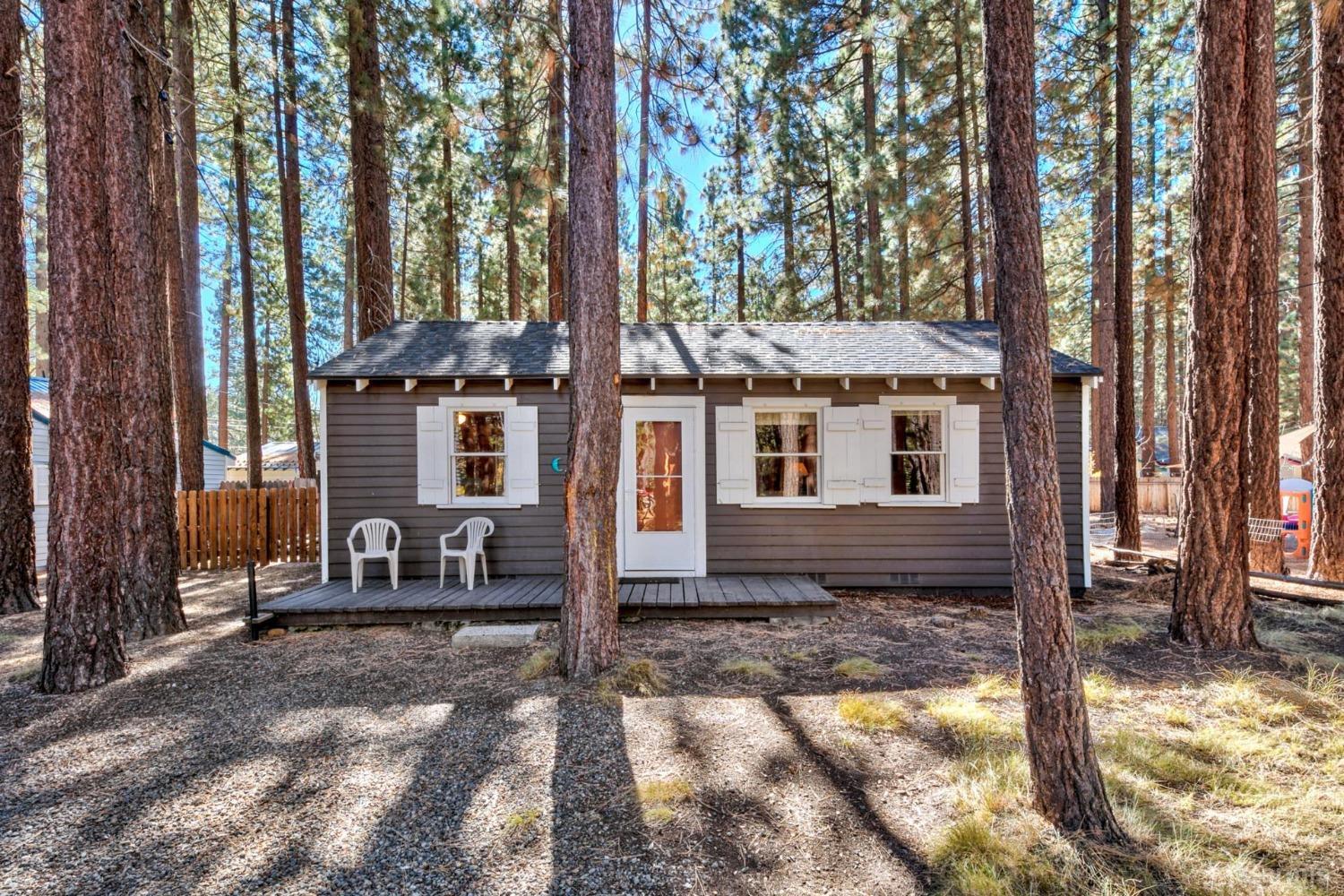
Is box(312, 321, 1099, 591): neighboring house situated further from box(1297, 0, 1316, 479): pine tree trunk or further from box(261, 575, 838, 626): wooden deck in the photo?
box(1297, 0, 1316, 479): pine tree trunk

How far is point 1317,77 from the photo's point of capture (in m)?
5.84

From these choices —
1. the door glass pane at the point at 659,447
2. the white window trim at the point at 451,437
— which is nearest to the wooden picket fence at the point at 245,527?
the white window trim at the point at 451,437

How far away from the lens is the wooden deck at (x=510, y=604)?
517cm

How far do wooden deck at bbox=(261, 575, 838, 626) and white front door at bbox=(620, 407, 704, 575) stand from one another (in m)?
0.57

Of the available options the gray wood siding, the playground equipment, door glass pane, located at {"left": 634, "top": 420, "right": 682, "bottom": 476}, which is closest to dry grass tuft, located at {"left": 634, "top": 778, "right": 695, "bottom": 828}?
the gray wood siding

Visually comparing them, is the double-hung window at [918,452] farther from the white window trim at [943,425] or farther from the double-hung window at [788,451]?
the double-hung window at [788,451]

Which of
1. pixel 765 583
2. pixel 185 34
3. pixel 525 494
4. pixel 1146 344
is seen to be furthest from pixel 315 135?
pixel 1146 344

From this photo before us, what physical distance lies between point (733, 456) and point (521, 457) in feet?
7.45

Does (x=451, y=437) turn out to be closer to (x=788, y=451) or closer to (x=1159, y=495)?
(x=788, y=451)

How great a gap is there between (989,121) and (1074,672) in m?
2.25

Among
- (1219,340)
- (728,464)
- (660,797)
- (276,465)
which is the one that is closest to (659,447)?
(728,464)

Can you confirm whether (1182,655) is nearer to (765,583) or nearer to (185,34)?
(765,583)

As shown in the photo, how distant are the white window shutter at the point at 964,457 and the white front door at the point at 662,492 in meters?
2.75

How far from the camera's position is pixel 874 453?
20.7 feet
